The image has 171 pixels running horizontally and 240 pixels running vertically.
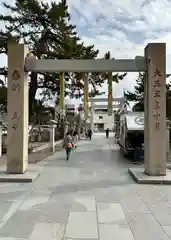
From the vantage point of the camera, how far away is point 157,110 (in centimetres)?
1140

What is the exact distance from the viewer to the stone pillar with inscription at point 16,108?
11.5m

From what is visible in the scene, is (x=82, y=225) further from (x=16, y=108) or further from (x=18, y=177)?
(x=16, y=108)

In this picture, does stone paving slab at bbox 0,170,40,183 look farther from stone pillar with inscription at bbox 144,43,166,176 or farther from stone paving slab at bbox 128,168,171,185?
stone pillar with inscription at bbox 144,43,166,176

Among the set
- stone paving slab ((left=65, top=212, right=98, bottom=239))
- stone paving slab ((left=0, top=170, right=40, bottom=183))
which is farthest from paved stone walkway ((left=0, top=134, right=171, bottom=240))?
stone paving slab ((left=0, top=170, right=40, bottom=183))

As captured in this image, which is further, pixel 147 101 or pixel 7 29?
pixel 7 29

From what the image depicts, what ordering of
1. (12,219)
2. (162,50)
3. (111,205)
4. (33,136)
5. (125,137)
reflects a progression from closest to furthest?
(12,219) → (111,205) → (162,50) → (125,137) → (33,136)

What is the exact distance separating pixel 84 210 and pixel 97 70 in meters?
5.99

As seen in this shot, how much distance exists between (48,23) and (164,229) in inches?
907

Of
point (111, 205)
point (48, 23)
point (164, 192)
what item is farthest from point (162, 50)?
point (48, 23)


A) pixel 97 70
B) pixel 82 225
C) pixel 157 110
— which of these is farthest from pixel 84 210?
pixel 97 70

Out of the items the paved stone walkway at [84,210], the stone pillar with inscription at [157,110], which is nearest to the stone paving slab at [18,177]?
the paved stone walkway at [84,210]

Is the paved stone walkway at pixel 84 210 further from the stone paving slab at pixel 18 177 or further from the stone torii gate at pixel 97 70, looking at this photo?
the stone torii gate at pixel 97 70

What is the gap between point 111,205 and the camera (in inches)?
296

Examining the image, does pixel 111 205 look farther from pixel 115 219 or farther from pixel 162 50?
pixel 162 50
